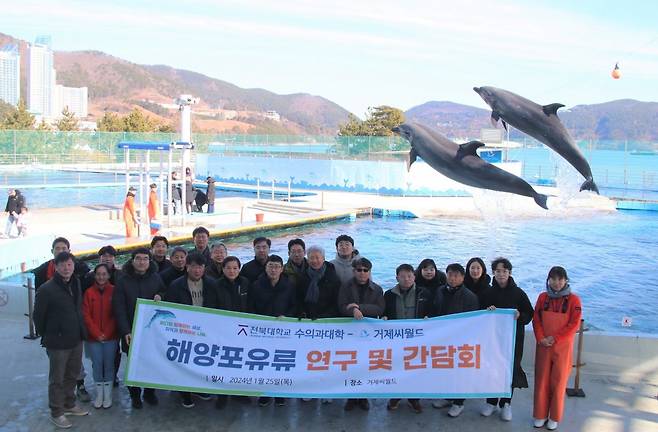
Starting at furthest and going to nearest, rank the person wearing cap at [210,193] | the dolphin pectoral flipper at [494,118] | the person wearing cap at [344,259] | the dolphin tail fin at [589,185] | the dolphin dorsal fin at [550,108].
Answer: the person wearing cap at [210,193] < the dolphin tail fin at [589,185] < the dolphin pectoral flipper at [494,118] < the dolphin dorsal fin at [550,108] < the person wearing cap at [344,259]

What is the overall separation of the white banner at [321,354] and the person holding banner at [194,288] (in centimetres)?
12

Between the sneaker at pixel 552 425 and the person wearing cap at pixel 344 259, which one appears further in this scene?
the person wearing cap at pixel 344 259

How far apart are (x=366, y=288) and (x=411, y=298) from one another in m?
0.41

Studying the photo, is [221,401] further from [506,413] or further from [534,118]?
[534,118]

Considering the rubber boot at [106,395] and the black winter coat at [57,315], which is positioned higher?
the black winter coat at [57,315]

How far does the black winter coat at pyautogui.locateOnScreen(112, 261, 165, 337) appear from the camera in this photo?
5789 mm

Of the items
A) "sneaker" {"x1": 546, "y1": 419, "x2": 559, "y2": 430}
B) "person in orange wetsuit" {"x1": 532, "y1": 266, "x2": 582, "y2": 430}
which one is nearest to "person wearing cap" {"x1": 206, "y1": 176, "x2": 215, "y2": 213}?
"person in orange wetsuit" {"x1": 532, "y1": 266, "x2": 582, "y2": 430}

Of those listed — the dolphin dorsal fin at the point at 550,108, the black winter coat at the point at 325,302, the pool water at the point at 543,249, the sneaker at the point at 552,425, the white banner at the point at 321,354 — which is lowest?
the pool water at the point at 543,249

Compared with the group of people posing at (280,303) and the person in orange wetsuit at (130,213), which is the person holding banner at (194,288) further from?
the person in orange wetsuit at (130,213)

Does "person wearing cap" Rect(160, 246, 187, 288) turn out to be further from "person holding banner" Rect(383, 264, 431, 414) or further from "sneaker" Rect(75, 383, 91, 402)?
"person holding banner" Rect(383, 264, 431, 414)

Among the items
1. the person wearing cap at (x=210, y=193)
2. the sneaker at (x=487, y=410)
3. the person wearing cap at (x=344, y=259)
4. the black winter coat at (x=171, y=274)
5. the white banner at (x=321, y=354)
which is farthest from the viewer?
the person wearing cap at (x=210, y=193)

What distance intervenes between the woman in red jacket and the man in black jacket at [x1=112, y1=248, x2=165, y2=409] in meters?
0.09

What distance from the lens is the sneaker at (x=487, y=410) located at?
5.89m

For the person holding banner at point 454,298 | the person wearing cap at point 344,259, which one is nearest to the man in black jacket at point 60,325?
the person wearing cap at point 344,259
